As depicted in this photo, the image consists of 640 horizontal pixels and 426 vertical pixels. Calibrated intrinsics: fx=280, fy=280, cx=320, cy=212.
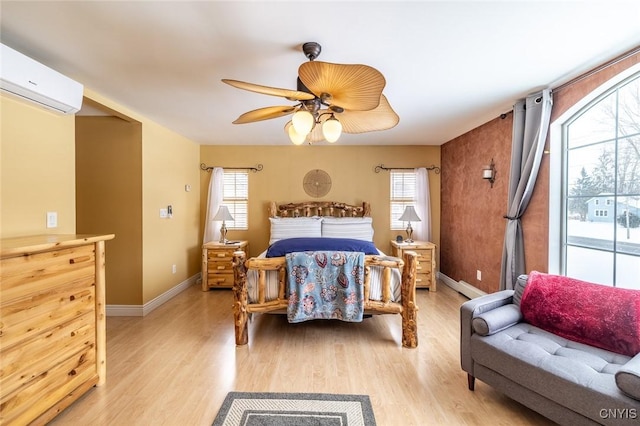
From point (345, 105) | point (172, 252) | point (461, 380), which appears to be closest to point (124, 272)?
point (172, 252)

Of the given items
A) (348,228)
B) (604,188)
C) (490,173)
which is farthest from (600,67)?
(348,228)

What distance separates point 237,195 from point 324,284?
2.91m

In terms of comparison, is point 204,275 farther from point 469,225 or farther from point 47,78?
point 469,225

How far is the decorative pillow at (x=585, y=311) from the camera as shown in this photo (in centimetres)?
164

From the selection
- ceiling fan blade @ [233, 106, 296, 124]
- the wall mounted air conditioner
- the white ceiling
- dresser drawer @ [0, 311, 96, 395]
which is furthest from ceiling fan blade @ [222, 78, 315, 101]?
dresser drawer @ [0, 311, 96, 395]

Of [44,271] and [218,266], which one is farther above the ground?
[44,271]

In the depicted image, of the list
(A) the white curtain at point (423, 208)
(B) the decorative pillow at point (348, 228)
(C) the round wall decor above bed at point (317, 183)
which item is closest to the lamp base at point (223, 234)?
(C) the round wall decor above bed at point (317, 183)

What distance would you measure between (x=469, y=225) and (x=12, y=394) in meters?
4.68

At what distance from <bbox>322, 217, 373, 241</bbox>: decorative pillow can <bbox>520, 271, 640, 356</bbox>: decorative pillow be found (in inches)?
99.3

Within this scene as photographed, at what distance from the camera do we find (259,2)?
1.51 meters

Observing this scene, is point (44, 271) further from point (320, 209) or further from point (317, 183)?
point (317, 183)

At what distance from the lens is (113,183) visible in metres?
3.39

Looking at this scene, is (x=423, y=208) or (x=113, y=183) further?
(x=423, y=208)

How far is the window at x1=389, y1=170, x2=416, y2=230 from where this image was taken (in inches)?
195
